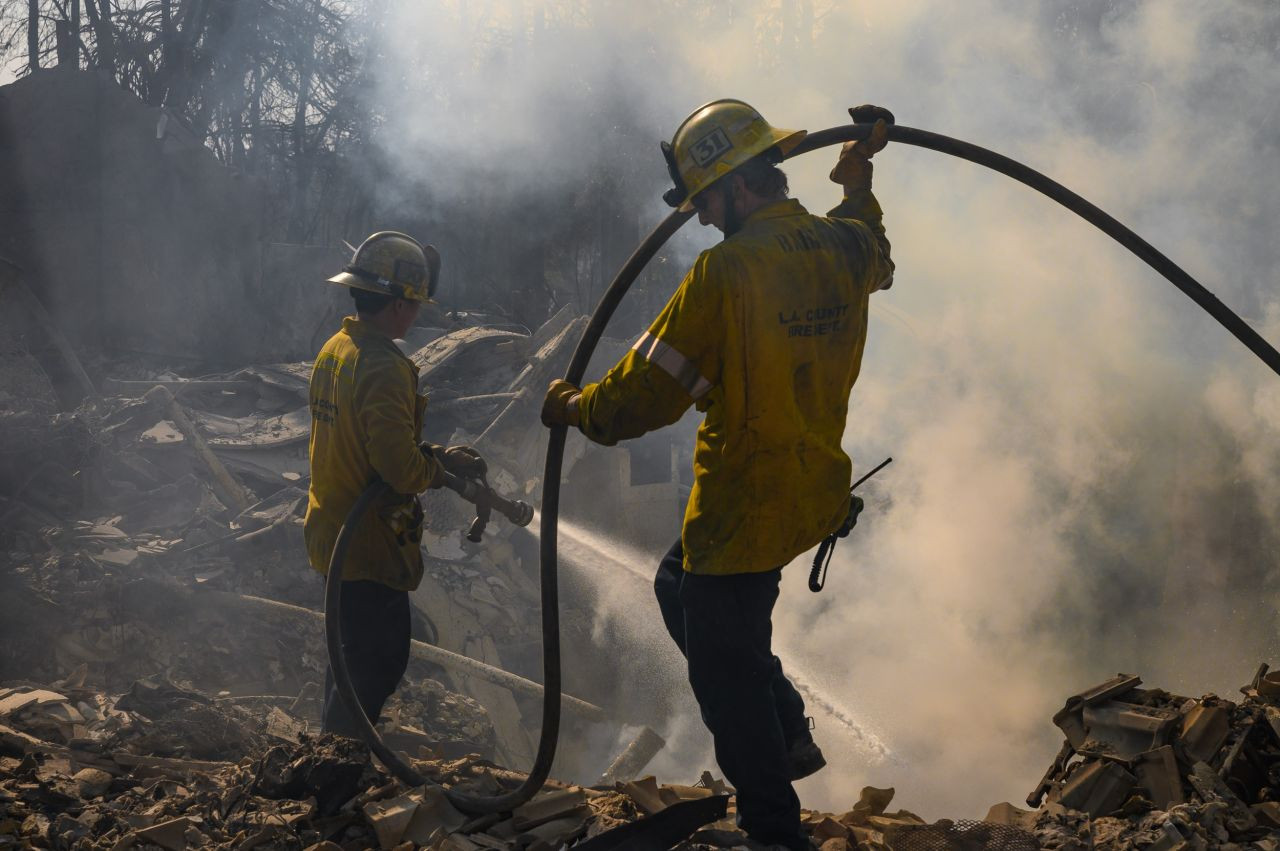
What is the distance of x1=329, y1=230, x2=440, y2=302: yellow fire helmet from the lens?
3.83 m

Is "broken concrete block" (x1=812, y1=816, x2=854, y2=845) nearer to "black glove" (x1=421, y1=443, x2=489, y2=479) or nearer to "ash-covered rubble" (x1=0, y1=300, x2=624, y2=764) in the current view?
"black glove" (x1=421, y1=443, x2=489, y2=479)

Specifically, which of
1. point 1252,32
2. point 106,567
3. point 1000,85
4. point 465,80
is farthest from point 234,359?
point 1252,32

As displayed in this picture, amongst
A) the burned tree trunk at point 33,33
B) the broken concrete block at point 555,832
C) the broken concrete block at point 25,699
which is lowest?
the broken concrete block at point 555,832

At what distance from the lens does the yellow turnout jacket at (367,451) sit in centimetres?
363

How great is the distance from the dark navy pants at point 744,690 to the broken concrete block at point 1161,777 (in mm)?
1126

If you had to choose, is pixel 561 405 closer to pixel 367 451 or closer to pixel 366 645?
pixel 367 451

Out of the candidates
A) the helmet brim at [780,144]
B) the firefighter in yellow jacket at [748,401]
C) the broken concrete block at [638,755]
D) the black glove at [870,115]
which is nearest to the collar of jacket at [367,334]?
the firefighter in yellow jacket at [748,401]

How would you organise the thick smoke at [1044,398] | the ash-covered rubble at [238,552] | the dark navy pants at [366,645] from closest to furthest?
the dark navy pants at [366,645] → the ash-covered rubble at [238,552] → the thick smoke at [1044,398]

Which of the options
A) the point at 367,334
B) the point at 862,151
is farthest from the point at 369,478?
the point at 862,151

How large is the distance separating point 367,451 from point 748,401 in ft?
5.14

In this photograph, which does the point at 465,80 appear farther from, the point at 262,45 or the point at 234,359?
the point at 234,359

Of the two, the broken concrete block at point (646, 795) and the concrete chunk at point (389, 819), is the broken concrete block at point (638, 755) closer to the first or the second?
the broken concrete block at point (646, 795)

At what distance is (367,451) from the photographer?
3.67 meters

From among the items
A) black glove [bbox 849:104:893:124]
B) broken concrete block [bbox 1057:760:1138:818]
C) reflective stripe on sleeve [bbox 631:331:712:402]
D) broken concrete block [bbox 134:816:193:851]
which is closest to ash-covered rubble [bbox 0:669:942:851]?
broken concrete block [bbox 134:816:193:851]
